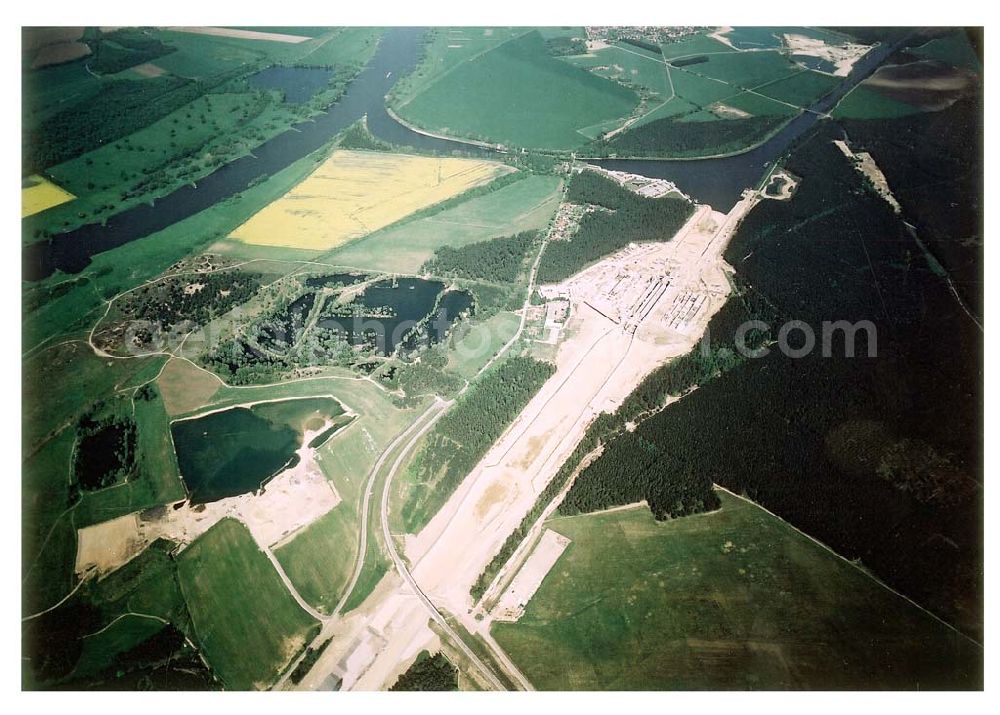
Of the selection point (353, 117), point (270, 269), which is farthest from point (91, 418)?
point (353, 117)

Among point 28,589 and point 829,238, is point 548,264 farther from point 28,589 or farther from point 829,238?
point 28,589

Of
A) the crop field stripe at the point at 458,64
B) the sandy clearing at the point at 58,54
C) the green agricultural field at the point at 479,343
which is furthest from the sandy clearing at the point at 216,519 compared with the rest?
the crop field stripe at the point at 458,64

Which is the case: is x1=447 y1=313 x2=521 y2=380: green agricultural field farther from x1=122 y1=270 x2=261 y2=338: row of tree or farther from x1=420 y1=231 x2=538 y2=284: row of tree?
x1=122 y1=270 x2=261 y2=338: row of tree

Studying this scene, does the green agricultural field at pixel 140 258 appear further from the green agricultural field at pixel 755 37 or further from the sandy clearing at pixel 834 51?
the sandy clearing at pixel 834 51

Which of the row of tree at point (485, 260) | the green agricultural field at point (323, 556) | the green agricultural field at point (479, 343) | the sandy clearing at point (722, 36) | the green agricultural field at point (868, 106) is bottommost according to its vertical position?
the green agricultural field at point (323, 556)

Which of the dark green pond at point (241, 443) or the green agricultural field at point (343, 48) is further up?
the green agricultural field at point (343, 48)

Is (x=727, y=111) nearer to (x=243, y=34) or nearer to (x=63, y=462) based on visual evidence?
(x=243, y=34)
